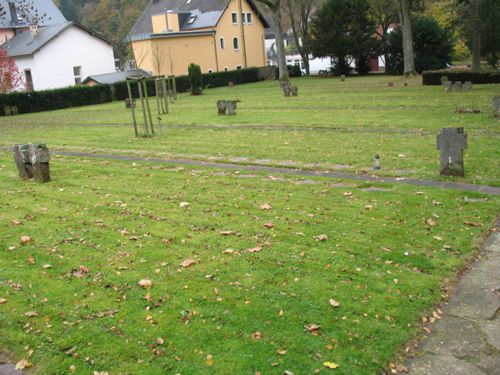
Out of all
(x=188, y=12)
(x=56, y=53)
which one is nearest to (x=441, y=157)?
(x=56, y=53)

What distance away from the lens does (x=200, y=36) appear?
5294 cm

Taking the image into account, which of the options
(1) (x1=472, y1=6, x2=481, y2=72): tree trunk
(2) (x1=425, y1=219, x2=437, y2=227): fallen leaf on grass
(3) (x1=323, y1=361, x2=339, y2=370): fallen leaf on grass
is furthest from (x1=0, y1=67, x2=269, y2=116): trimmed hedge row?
(3) (x1=323, y1=361, x2=339, y2=370): fallen leaf on grass

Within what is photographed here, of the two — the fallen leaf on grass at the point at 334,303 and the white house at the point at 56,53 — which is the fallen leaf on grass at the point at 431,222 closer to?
the fallen leaf on grass at the point at 334,303

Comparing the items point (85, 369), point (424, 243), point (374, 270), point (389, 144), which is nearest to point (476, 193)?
point (424, 243)

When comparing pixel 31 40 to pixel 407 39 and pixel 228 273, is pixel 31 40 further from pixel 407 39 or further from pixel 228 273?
pixel 228 273

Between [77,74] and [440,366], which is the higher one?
[77,74]

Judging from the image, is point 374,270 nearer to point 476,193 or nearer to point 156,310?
point 156,310

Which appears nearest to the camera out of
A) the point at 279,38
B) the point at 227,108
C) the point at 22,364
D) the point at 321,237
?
the point at 22,364

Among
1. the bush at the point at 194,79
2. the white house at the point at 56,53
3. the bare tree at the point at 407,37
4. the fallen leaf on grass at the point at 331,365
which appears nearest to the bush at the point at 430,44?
the bare tree at the point at 407,37

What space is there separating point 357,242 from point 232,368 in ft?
10.5

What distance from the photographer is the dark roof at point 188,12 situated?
178 feet

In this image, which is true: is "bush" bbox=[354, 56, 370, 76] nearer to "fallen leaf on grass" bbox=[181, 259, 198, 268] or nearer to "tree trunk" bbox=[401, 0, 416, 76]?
"tree trunk" bbox=[401, 0, 416, 76]

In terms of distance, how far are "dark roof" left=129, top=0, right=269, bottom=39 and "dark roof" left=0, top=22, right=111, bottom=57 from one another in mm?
7426

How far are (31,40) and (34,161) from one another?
39722 millimetres
